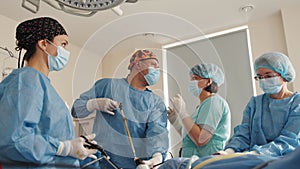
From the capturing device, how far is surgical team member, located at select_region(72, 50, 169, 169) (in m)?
1.21

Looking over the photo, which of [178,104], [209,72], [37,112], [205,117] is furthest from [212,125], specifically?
[37,112]

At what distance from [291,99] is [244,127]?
231 millimetres

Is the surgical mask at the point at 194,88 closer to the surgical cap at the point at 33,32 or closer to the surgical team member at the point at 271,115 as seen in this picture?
the surgical team member at the point at 271,115

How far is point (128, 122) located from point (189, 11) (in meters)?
1.50

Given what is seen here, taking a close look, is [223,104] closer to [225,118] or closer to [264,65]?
[225,118]

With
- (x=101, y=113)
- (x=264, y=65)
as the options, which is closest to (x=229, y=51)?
(x=264, y=65)

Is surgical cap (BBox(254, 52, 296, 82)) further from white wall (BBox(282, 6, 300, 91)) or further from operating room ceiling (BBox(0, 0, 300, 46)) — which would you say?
operating room ceiling (BBox(0, 0, 300, 46))

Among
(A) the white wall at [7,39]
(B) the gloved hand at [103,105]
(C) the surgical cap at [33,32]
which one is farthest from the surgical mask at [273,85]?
(A) the white wall at [7,39]

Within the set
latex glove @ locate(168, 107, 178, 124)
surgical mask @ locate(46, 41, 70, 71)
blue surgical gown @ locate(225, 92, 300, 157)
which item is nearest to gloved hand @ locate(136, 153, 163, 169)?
latex glove @ locate(168, 107, 178, 124)

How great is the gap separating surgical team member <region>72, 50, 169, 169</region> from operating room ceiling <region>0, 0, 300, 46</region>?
114 centimetres

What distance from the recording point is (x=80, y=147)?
3.48 feet

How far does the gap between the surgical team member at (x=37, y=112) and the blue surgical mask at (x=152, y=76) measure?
1.11ft

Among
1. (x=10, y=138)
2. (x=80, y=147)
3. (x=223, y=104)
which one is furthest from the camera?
(x=223, y=104)

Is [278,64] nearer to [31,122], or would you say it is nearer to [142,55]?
[142,55]
